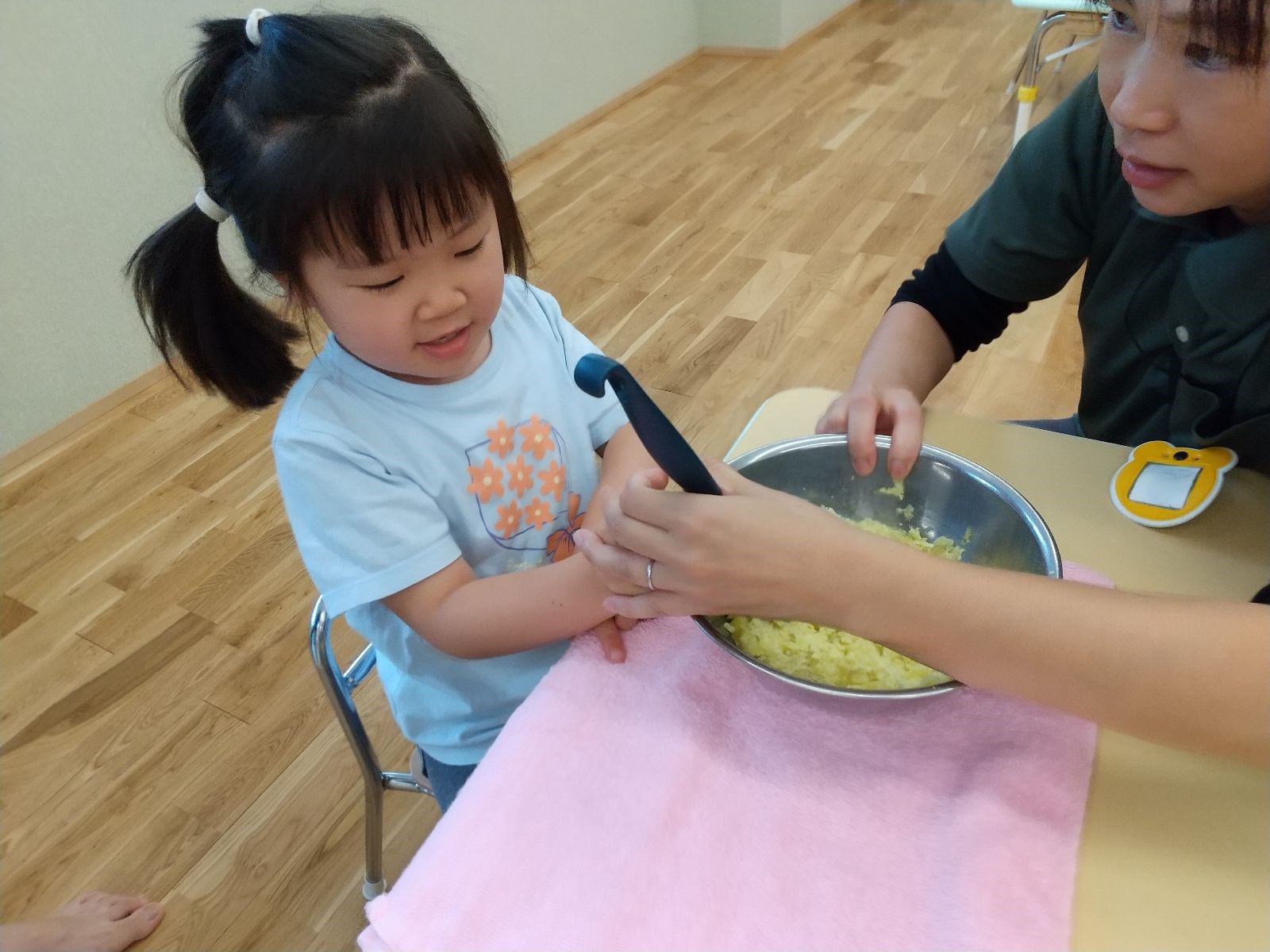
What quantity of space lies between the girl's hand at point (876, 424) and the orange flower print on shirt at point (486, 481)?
294 mm

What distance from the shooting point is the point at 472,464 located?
0.78 metres

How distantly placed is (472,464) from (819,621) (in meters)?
0.37

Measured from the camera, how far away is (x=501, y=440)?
2.61ft

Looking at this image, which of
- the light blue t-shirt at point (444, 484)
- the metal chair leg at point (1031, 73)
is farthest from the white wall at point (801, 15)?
the light blue t-shirt at point (444, 484)

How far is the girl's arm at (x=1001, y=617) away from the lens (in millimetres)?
491

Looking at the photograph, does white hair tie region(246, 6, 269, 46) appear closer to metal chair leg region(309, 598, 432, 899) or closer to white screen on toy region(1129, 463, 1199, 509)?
metal chair leg region(309, 598, 432, 899)

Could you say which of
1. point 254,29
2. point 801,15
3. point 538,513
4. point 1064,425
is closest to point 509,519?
point 538,513

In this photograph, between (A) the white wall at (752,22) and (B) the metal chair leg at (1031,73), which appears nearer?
(B) the metal chair leg at (1031,73)

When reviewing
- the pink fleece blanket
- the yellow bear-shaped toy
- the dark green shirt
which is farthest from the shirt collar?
the pink fleece blanket

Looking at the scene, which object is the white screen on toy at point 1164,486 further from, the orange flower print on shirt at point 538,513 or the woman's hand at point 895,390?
the orange flower print on shirt at point 538,513

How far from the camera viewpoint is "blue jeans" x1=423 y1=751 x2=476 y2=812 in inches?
33.4

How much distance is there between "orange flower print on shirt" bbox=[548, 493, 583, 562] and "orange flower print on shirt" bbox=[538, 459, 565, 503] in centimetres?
3

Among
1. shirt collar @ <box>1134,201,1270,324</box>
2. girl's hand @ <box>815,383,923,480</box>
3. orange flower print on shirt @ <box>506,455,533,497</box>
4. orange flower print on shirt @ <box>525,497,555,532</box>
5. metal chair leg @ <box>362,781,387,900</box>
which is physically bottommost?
metal chair leg @ <box>362,781,387,900</box>

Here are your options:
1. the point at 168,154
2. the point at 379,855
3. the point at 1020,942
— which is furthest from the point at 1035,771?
the point at 168,154
